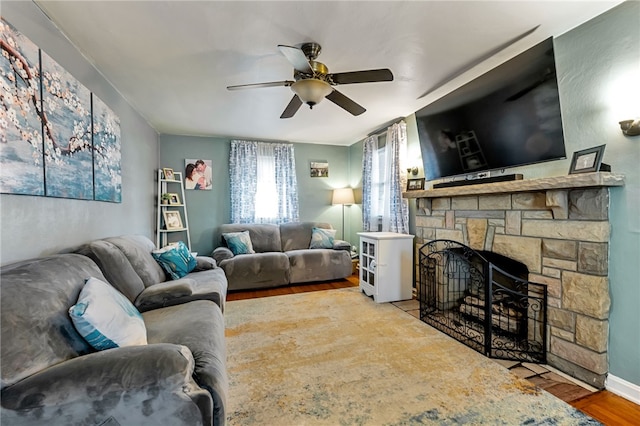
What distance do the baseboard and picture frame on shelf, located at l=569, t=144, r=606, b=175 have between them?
1.31 metres

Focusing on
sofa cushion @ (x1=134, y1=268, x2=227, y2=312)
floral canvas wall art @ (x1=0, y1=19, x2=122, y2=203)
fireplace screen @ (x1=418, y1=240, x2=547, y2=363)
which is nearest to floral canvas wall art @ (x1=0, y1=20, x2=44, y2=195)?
floral canvas wall art @ (x1=0, y1=19, x2=122, y2=203)

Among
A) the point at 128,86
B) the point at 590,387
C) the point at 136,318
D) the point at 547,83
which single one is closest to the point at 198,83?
the point at 128,86

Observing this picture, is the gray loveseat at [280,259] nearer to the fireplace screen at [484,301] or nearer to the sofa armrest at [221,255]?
the sofa armrest at [221,255]

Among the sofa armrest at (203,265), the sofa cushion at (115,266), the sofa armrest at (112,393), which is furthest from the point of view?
the sofa armrest at (203,265)

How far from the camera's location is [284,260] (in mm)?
4098

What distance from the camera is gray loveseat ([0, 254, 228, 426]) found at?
907 mm

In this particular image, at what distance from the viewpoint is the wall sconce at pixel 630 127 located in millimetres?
1578

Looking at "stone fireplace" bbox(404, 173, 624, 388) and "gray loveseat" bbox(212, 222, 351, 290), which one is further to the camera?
"gray loveseat" bbox(212, 222, 351, 290)

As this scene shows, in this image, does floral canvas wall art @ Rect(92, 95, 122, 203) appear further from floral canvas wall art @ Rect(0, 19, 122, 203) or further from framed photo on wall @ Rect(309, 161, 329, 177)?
framed photo on wall @ Rect(309, 161, 329, 177)

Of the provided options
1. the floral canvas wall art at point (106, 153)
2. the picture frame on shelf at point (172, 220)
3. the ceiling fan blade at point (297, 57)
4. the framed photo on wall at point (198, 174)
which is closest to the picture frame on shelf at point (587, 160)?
the ceiling fan blade at point (297, 57)

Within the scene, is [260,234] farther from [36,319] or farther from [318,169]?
[36,319]

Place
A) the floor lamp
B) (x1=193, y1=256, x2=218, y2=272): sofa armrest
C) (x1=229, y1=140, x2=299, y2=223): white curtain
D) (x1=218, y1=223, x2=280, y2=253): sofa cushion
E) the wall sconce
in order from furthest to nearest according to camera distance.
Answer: the floor lamp, (x1=229, y1=140, x2=299, y2=223): white curtain, (x1=218, y1=223, x2=280, y2=253): sofa cushion, (x1=193, y1=256, x2=218, y2=272): sofa armrest, the wall sconce

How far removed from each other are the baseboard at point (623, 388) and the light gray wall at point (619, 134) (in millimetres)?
29

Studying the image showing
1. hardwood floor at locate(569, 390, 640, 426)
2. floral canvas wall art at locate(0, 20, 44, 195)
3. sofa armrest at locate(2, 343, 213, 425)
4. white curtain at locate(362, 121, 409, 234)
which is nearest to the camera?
sofa armrest at locate(2, 343, 213, 425)
